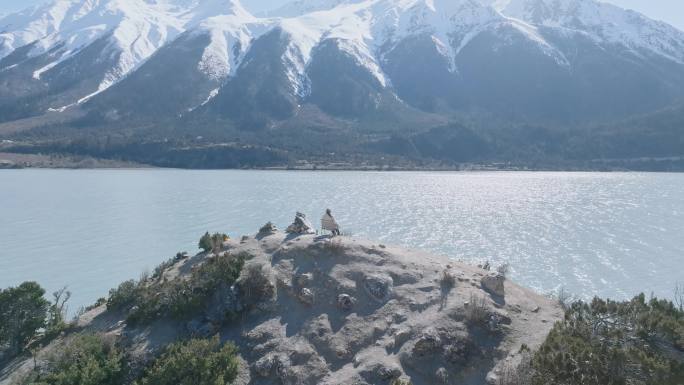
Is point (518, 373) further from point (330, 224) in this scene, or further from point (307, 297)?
point (330, 224)

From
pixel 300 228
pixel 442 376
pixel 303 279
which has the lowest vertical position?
pixel 442 376

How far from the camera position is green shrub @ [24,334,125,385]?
1906 centimetres

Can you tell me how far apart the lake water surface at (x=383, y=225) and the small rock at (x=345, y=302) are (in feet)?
77.3

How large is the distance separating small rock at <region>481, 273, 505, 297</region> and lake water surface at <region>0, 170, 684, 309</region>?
21101 millimetres

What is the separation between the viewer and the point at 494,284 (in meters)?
22.8

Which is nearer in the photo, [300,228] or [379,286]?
[379,286]

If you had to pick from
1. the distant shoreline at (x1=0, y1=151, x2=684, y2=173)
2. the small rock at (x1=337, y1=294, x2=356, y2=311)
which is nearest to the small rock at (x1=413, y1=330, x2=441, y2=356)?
the small rock at (x1=337, y1=294, x2=356, y2=311)

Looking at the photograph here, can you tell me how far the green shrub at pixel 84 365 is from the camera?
19.1 m

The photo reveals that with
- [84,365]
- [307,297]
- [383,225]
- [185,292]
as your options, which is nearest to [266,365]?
[307,297]

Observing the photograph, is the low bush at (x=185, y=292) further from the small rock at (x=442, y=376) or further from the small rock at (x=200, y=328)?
the small rock at (x=442, y=376)

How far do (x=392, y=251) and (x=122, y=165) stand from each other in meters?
188

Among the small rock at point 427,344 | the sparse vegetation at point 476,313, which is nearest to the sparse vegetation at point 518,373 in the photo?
the sparse vegetation at point 476,313

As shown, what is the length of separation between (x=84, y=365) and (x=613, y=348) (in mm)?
19104

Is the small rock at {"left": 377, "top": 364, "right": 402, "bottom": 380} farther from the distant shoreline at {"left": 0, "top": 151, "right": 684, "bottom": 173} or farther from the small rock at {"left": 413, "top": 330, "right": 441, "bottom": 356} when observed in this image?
the distant shoreline at {"left": 0, "top": 151, "right": 684, "bottom": 173}
